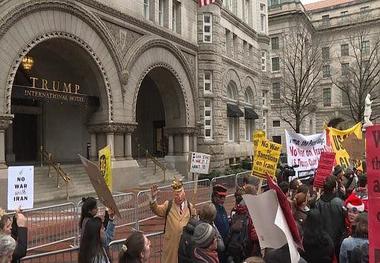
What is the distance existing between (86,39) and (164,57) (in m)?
5.81

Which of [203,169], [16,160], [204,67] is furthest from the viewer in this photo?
[204,67]

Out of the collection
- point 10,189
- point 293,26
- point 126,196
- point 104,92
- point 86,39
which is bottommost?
point 126,196

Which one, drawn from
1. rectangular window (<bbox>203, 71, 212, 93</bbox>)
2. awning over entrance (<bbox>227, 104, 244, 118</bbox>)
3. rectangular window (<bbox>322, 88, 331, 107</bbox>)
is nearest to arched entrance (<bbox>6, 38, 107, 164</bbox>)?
rectangular window (<bbox>203, 71, 212, 93</bbox>)

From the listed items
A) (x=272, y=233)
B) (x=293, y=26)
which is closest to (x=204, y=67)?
(x=272, y=233)

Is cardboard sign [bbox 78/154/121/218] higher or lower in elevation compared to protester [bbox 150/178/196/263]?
higher

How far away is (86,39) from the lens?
17.3 meters

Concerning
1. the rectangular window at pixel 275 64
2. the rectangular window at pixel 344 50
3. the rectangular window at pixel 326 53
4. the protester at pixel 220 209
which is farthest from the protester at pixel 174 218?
the rectangular window at pixel 344 50

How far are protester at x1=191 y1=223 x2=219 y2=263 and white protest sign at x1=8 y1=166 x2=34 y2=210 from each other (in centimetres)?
332

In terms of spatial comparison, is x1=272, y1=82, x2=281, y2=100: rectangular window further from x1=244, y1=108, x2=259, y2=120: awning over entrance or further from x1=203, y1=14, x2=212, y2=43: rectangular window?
x1=203, y1=14, x2=212, y2=43: rectangular window

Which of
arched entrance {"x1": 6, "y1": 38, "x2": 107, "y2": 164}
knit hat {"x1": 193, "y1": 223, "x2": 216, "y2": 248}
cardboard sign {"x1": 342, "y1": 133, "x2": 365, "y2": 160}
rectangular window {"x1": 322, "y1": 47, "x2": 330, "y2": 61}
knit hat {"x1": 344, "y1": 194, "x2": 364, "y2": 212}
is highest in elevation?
rectangular window {"x1": 322, "y1": 47, "x2": 330, "y2": 61}

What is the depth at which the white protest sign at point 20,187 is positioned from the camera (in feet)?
22.2

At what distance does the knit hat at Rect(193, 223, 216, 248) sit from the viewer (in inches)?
182

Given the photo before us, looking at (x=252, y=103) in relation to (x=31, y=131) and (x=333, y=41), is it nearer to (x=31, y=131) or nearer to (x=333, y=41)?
(x=31, y=131)

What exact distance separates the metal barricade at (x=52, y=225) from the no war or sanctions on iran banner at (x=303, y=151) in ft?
18.7
